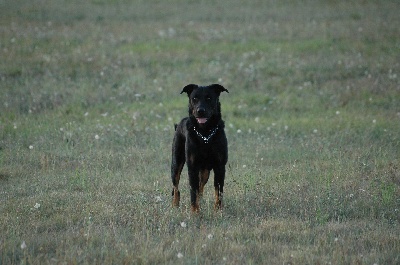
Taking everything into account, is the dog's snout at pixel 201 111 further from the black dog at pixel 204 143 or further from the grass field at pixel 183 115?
the grass field at pixel 183 115

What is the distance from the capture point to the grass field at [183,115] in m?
6.54

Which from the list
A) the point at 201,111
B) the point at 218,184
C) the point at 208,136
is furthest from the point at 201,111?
the point at 218,184

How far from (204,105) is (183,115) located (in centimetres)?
594

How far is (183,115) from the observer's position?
13.6 m

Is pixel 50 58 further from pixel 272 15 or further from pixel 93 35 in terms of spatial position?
pixel 272 15

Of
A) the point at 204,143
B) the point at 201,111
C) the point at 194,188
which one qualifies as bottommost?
the point at 194,188

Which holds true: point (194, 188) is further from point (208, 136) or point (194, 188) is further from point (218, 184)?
point (208, 136)

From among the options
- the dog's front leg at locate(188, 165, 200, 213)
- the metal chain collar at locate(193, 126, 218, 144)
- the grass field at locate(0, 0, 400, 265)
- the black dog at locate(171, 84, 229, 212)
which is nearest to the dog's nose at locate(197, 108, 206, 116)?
the black dog at locate(171, 84, 229, 212)

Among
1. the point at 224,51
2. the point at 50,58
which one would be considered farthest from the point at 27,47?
the point at 224,51

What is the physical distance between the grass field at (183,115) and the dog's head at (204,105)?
3.58ft

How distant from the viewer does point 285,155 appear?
10703mm

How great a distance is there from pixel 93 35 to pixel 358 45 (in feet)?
25.8

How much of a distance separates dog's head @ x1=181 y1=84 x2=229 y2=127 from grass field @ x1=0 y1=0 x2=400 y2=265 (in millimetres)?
1090

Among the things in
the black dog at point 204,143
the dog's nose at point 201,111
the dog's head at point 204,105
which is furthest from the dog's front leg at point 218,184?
the dog's nose at point 201,111
